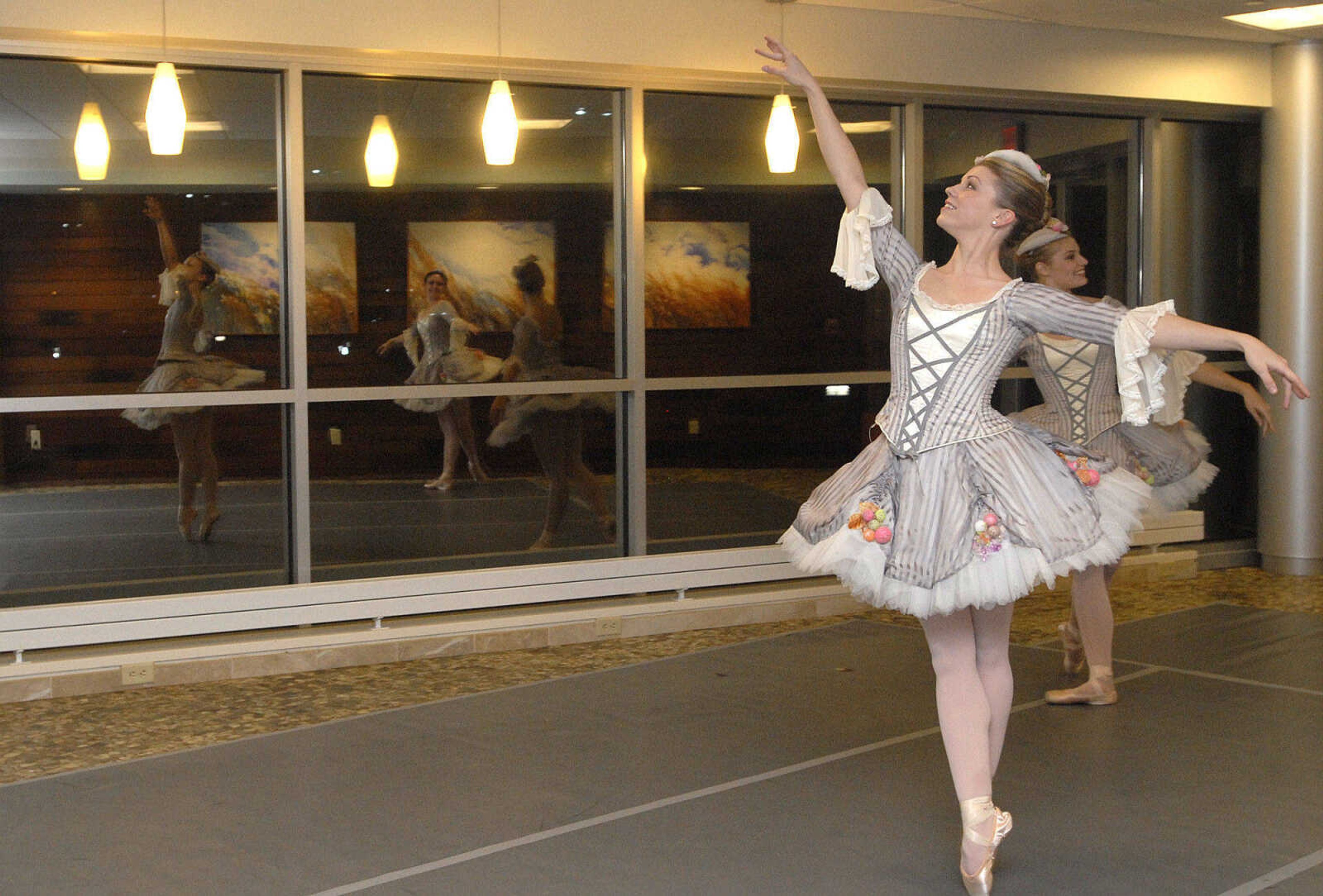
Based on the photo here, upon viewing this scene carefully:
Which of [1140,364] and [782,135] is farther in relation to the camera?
[782,135]

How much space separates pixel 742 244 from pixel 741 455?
1.01m

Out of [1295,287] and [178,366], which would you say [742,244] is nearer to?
[178,366]

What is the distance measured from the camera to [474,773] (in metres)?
4.22

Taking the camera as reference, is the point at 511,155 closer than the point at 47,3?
No

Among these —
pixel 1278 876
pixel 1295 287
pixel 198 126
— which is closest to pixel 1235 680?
pixel 1278 876

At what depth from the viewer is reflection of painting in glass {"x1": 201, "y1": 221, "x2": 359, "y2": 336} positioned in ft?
18.9

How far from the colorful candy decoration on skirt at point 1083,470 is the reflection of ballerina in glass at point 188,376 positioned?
141 inches

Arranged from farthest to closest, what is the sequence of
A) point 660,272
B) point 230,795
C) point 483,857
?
point 660,272 < point 230,795 < point 483,857

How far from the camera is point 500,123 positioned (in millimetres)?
5672

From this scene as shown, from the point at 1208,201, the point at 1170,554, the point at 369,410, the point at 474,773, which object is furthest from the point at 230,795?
the point at 1208,201

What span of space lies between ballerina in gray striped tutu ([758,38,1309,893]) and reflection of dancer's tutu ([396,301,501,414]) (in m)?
2.86

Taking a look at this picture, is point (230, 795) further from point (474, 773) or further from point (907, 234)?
point (907, 234)

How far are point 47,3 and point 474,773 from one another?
3.32 meters

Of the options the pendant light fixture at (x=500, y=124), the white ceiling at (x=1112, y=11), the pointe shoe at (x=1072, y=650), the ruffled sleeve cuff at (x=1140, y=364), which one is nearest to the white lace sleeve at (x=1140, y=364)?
the ruffled sleeve cuff at (x=1140, y=364)
